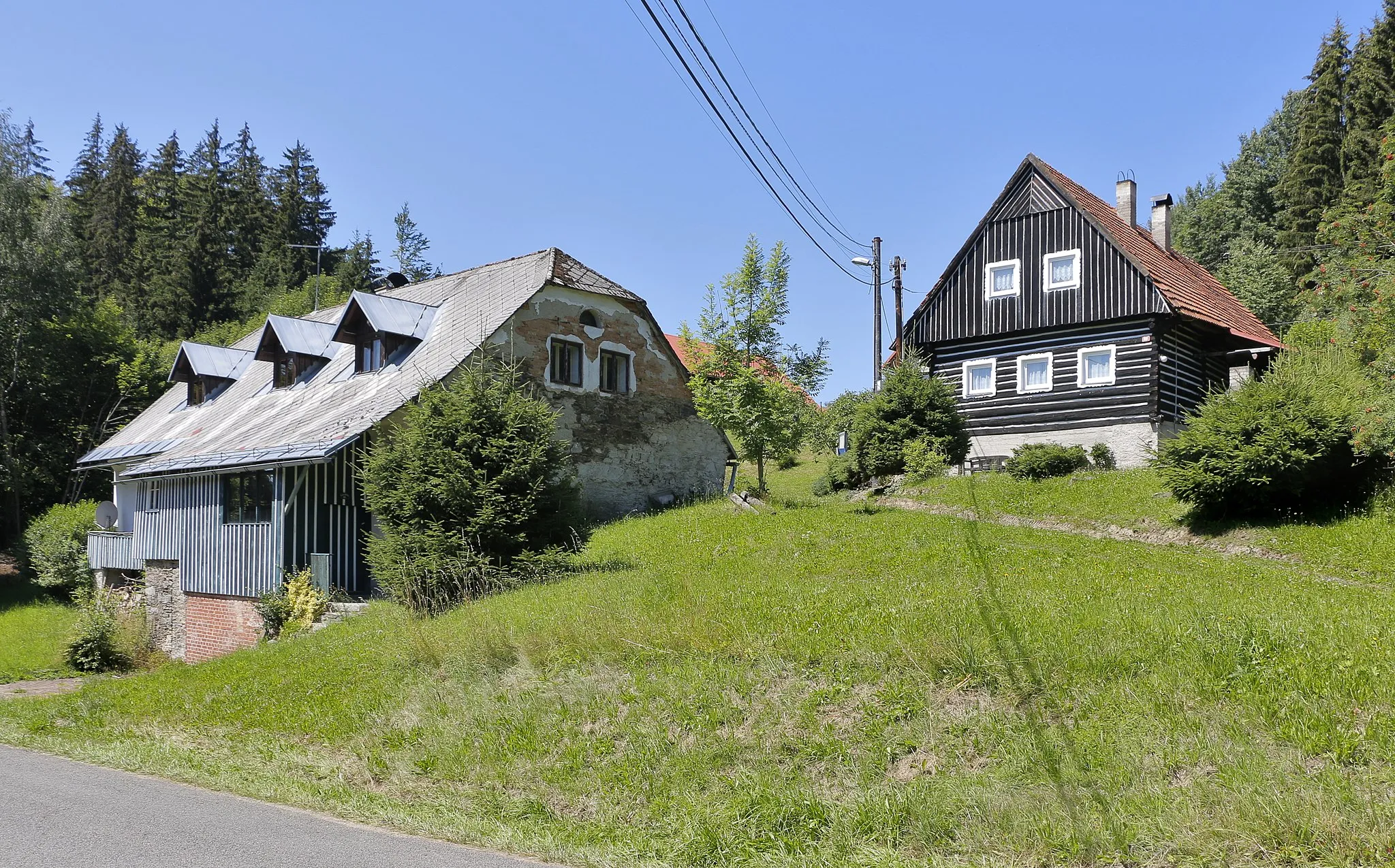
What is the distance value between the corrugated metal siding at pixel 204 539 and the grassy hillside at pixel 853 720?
657 cm

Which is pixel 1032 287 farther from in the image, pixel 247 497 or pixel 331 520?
pixel 247 497

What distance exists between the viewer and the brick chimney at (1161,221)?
31547 mm

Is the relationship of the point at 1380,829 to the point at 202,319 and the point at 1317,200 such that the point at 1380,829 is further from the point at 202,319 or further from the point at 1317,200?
the point at 202,319

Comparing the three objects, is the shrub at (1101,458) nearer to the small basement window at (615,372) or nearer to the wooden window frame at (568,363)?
the small basement window at (615,372)

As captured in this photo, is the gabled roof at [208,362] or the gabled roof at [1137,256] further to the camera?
the gabled roof at [208,362]

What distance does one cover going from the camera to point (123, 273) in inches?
2594

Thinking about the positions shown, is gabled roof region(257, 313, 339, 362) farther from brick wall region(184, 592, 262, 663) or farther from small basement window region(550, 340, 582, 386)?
brick wall region(184, 592, 262, 663)

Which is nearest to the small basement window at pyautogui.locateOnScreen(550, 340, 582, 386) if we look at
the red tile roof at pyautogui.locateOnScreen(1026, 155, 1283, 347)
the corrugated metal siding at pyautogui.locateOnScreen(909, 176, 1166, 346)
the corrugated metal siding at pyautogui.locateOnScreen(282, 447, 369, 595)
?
the corrugated metal siding at pyautogui.locateOnScreen(282, 447, 369, 595)

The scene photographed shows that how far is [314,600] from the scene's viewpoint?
63.8 ft

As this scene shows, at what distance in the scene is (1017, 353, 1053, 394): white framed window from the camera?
2806cm

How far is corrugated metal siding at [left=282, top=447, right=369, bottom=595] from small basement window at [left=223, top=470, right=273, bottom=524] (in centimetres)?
118

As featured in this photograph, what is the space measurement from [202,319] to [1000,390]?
5433cm

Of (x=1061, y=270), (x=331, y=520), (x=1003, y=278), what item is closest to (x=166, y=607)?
(x=331, y=520)

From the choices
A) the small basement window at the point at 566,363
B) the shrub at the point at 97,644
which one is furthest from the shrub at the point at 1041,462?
the shrub at the point at 97,644
